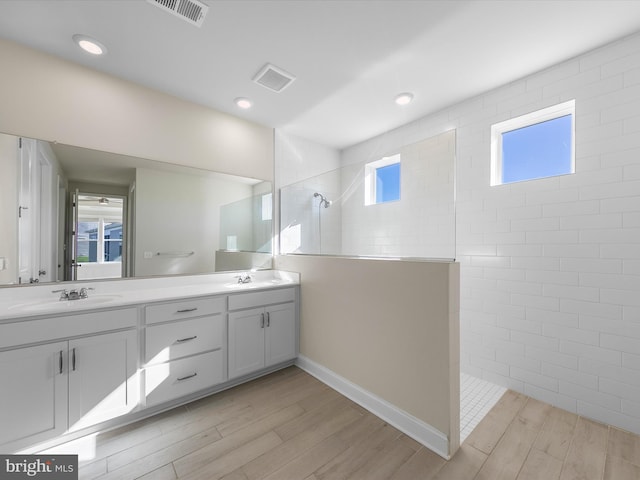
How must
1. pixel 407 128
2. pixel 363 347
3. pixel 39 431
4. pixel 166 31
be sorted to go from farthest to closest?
pixel 407 128 < pixel 363 347 < pixel 166 31 < pixel 39 431

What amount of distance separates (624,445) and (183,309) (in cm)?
304

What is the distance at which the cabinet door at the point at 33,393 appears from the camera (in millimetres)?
1409

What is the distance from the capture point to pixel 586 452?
158cm

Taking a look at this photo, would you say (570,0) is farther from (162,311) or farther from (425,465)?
(162,311)

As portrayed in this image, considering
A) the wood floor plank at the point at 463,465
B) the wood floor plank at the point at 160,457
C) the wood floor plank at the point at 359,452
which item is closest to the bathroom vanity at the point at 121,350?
the wood floor plank at the point at 160,457

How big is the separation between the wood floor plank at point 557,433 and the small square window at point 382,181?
1850 mm

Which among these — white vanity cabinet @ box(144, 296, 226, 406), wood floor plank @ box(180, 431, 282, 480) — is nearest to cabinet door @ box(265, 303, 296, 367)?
white vanity cabinet @ box(144, 296, 226, 406)

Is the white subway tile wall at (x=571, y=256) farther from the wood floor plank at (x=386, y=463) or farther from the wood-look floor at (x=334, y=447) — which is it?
the wood floor plank at (x=386, y=463)

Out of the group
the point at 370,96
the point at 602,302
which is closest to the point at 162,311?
the point at 370,96

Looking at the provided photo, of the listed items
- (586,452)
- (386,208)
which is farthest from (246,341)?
(586,452)

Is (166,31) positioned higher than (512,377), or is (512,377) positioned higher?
(166,31)

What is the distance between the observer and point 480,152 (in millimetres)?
2492

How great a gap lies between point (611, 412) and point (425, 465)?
143 cm

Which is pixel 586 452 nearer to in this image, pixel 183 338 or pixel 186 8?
pixel 183 338
